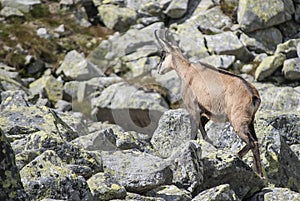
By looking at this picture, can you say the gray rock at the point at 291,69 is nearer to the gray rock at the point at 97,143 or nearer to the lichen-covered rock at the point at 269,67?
the lichen-covered rock at the point at 269,67

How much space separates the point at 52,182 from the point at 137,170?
1379mm

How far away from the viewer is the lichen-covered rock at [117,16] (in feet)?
88.0

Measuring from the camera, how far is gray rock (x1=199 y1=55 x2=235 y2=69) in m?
22.1

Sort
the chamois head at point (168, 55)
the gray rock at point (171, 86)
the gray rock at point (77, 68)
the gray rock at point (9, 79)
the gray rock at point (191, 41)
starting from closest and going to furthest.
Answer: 1. the chamois head at point (168, 55)
2. the gray rock at point (9, 79)
3. the gray rock at point (171, 86)
4. the gray rock at point (191, 41)
5. the gray rock at point (77, 68)

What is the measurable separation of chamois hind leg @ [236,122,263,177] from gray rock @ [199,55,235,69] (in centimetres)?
1269

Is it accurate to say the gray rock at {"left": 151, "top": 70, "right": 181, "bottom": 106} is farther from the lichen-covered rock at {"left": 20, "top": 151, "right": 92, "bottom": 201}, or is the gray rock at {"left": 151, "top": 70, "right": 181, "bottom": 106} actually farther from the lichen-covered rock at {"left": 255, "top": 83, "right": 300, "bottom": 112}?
the lichen-covered rock at {"left": 20, "top": 151, "right": 92, "bottom": 201}

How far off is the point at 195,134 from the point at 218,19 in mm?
15200

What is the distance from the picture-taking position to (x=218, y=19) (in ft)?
82.4

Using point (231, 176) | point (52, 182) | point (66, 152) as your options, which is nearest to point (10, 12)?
point (66, 152)

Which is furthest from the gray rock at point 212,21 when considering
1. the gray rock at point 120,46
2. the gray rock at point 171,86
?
the gray rock at point 171,86

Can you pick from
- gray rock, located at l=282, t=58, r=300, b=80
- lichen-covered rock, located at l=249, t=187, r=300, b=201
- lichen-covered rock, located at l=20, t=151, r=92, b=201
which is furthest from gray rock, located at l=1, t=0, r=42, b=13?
lichen-covered rock, located at l=20, t=151, r=92, b=201

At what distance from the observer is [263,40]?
77.3 feet

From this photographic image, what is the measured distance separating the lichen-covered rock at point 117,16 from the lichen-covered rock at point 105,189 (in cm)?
2044

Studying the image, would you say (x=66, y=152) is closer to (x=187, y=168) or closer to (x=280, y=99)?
(x=187, y=168)
